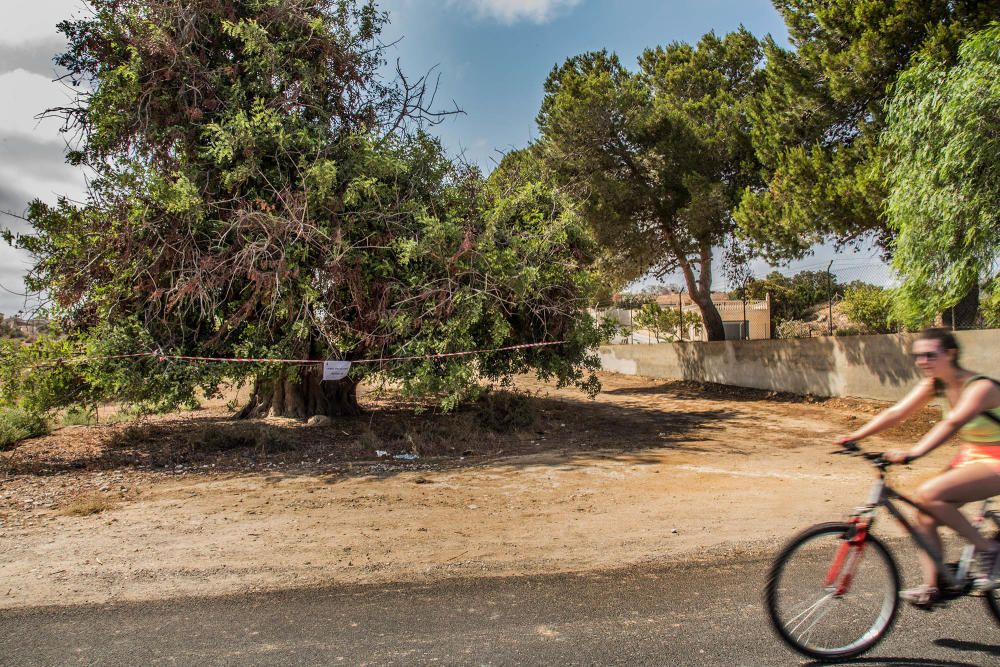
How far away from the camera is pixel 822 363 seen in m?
16.7

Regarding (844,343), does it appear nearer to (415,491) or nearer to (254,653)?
(415,491)

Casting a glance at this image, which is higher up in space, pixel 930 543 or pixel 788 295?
pixel 788 295

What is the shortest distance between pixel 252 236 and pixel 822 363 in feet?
46.1

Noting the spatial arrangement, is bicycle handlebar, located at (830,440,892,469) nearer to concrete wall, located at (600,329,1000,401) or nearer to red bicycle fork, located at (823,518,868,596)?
red bicycle fork, located at (823,518,868,596)

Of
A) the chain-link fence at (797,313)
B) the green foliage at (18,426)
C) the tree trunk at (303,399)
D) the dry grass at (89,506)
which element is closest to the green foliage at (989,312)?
the chain-link fence at (797,313)

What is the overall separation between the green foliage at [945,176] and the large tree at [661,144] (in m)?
7.83

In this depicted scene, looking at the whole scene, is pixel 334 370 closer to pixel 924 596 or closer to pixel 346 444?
pixel 346 444

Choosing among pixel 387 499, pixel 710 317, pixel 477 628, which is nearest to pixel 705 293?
pixel 710 317

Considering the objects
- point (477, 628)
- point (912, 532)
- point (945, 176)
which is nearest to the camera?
point (912, 532)

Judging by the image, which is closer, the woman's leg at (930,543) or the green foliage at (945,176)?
the woman's leg at (930,543)

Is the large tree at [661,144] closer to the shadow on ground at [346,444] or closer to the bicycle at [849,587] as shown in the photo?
the shadow on ground at [346,444]

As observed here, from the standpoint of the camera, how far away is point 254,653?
3.76 meters

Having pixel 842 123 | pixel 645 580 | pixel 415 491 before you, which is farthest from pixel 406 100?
pixel 645 580

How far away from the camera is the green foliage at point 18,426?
35.8 feet
